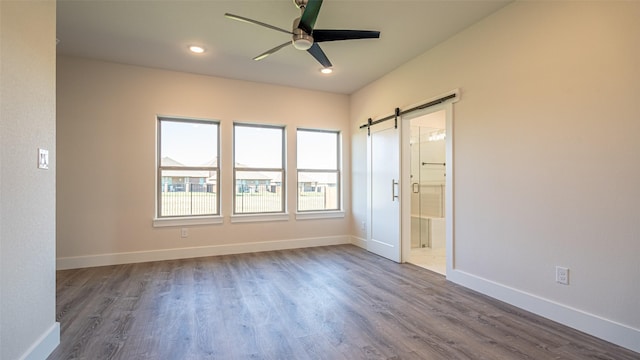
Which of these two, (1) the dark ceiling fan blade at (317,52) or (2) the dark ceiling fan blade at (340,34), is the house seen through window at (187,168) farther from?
(2) the dark ceiling fan blade at (340,34)

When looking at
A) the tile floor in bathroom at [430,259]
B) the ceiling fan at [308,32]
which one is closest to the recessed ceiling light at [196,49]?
the ceiling fan at [308,32]

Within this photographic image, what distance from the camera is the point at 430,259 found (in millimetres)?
4449

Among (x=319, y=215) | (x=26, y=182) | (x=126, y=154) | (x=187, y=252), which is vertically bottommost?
(x=187, y=252)

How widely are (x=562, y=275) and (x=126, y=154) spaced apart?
514cm

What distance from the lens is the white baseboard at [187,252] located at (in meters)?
3.95

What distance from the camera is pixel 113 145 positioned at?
4.13m

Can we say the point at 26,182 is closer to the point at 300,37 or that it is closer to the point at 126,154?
the point at 300,37

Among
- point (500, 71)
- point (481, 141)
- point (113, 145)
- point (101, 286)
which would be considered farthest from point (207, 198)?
point (500, 71)

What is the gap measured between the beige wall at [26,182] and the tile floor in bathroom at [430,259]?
12.5ft

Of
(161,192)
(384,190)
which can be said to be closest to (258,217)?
(161,192)

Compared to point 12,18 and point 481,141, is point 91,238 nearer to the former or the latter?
point 12,18

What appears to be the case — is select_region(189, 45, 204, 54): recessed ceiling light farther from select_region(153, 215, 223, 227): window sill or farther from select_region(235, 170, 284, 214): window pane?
select_region(153, 215, 223, 227): window sill

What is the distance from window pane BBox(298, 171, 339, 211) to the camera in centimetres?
535

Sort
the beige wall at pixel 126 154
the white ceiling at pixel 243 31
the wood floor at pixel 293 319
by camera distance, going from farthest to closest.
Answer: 1. the beige wall at pixel 126 154
2. the white ceiling at pixel 243 31
3. the wood floor at pixel 293 319
